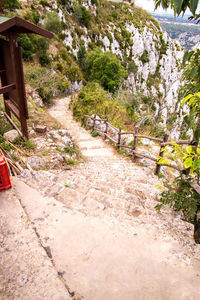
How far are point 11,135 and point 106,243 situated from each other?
4228mm

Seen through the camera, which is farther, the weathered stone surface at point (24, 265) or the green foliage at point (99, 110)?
the green foliage at point (99, 110)

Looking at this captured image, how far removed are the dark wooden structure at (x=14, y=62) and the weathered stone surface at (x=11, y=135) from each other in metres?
0.26

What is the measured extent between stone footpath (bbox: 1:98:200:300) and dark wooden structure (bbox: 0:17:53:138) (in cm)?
205

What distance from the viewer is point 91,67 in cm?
2372

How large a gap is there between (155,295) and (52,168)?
3.81m

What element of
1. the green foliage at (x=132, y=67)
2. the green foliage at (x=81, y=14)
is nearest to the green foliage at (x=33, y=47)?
the green foliage at (x=81, y=14)

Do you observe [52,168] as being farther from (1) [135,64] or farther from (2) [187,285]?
(1) [135,64]

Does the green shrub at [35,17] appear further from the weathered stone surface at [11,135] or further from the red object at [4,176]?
the red object at [4,176]

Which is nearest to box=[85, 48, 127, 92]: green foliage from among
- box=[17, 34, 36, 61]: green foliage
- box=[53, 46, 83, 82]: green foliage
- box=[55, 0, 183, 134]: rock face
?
box=[53, 46, 83, 82]: green foliage

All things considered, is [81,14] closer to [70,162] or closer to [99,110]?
[99,110]

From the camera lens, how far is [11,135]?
5.42m

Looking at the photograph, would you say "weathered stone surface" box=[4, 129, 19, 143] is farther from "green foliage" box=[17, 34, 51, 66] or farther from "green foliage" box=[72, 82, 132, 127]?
"green foliage" box=[17, 34, 51, 66]

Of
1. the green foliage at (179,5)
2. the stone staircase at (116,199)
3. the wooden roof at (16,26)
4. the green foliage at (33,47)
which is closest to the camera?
the green foliage at (179,5)

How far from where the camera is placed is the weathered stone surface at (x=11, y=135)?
533 cm
